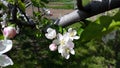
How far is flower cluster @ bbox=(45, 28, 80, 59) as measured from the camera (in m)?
1.00

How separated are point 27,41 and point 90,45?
116 cm

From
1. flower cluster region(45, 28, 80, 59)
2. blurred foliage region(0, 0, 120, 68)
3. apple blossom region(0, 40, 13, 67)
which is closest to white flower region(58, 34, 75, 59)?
flower cluster region(45, 28, 80, 59)

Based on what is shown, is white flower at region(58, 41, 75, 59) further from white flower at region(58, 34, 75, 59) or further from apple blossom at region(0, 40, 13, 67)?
apple blossom at region(0, 40, 13, 67)

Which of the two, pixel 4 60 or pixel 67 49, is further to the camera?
pixel 67 49

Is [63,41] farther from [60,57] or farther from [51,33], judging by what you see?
[60,57]

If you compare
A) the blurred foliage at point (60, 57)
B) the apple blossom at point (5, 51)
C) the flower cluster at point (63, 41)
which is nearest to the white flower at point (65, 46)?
the flower cluster at point (63, 41)

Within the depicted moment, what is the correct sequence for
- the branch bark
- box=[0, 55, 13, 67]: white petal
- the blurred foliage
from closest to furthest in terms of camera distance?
box=[0, 55, 13, 67]: white petal
the branch bark
the blurred foliage

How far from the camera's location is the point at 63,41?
A: 1.03m

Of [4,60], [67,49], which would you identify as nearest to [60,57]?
[67,49]

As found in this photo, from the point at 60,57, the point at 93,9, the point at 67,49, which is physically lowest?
the point at 60,57

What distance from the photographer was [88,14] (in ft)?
3.24

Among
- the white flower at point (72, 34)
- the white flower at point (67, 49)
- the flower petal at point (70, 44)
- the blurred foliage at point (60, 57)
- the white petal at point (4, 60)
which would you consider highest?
the white petal at point (4, 60)

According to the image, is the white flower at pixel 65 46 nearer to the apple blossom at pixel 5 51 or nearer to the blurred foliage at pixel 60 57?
the apple blossom at pixel 5 51

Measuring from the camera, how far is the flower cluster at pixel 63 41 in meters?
1.00
